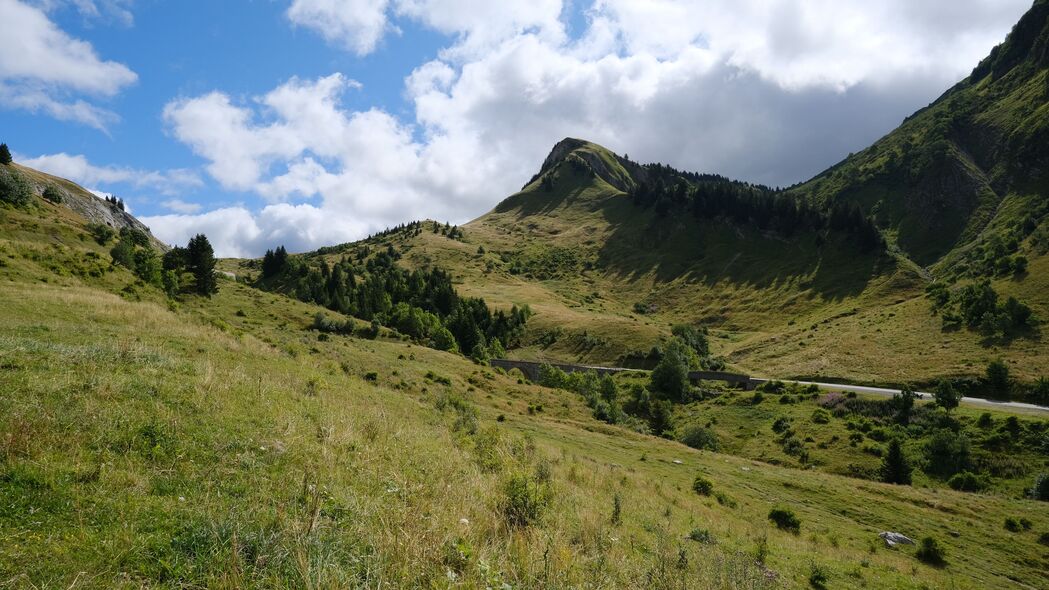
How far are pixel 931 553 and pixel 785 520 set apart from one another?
768 centimetres

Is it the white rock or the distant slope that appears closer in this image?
the white rock

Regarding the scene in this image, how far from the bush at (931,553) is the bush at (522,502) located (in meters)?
25.9

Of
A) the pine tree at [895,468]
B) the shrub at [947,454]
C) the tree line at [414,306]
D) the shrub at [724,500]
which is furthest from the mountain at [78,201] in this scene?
the shrub at [947,454]

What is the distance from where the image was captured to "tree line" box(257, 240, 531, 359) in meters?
102

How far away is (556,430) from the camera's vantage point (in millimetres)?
35906

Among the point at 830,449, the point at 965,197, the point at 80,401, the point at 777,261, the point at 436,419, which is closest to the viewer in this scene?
the point at 80,401

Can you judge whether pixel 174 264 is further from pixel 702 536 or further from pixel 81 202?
pixel 702 536

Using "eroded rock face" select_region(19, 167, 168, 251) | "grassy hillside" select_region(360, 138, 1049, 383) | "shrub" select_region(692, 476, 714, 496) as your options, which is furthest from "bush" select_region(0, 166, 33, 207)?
"grassy hillside" select_region(360, 138, 1049, 383)

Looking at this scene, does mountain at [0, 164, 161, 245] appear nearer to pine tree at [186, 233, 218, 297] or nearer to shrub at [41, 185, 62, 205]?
shrub at [41, 185, 62, 205]

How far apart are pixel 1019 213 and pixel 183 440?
221 meters

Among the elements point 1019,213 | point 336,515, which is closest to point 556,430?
point 336,515

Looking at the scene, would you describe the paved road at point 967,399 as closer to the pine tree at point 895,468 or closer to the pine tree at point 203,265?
the pine tree at point 895,468

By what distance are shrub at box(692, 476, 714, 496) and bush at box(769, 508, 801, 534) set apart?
3.27 meters

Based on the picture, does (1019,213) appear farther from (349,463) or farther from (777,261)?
(349,463)
